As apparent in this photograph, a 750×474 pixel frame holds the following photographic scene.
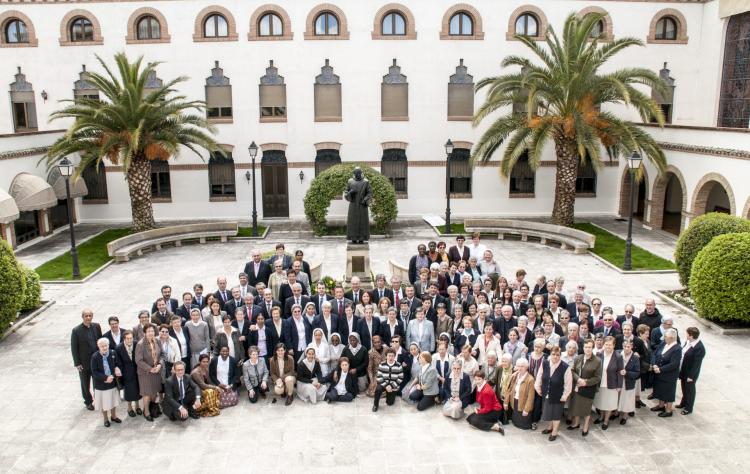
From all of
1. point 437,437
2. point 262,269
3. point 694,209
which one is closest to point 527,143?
point 694,209

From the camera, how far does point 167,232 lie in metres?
24.1

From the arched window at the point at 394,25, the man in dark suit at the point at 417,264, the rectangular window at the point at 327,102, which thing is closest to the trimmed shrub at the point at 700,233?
the man in dark suit at the point at 417,264

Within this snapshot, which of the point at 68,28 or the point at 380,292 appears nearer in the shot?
the point at 380,292

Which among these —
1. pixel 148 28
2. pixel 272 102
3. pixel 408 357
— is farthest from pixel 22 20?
pixel 408 357

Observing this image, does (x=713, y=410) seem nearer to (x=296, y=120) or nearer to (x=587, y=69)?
(x=587, y=69)

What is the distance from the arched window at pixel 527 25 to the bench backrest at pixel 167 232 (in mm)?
14857

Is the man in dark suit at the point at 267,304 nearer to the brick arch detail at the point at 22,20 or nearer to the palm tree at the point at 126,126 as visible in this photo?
the palm tree at the point at 126,126

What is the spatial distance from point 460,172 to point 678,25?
11.5 m

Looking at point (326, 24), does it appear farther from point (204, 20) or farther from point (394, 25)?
point (204, 20)

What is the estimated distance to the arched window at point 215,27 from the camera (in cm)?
2777

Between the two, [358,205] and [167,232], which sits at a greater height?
[358,205]

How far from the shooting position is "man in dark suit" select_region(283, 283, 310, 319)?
12.8m

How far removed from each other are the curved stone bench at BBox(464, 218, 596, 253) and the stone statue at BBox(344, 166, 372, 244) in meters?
9.76

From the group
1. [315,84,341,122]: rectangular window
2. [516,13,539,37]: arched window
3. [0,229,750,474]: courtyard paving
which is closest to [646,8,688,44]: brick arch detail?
[516,13,539,37]: arched window
